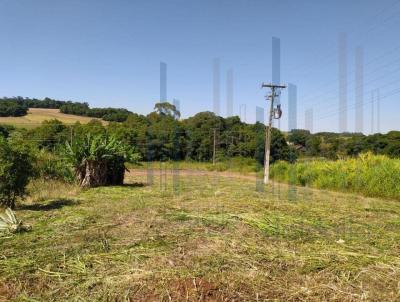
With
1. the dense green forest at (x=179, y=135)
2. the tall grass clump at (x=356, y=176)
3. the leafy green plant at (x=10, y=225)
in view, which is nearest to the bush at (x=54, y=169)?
the leafy green plant at (x=10, y=225)

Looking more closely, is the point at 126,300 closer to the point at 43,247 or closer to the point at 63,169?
the point at 43,247

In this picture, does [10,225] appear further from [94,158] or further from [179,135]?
[179,135]

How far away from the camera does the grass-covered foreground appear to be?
10.2 feet

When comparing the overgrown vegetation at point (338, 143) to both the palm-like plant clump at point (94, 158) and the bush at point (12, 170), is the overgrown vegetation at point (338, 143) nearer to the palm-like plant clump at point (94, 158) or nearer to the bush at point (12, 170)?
the palm-like plant clump at point (94, 158)

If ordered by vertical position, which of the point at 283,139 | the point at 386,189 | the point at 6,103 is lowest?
the point at 386,189

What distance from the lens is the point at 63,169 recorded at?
12281 millimetres

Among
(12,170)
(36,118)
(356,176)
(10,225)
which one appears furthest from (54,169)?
A: (36,118)

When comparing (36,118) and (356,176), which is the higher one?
(36,118)

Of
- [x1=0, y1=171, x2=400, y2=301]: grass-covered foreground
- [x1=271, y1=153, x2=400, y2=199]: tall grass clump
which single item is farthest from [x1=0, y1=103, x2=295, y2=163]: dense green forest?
[x1=0, y1=171, x2=400, y2=301]: grass-covered foreground

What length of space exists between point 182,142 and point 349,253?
117 feet

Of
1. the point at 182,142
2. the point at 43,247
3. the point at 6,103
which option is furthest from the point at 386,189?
the point at 6,103

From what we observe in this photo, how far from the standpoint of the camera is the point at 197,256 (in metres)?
3.93

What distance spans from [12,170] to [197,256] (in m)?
4.79

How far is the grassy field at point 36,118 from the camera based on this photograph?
40472 mm
